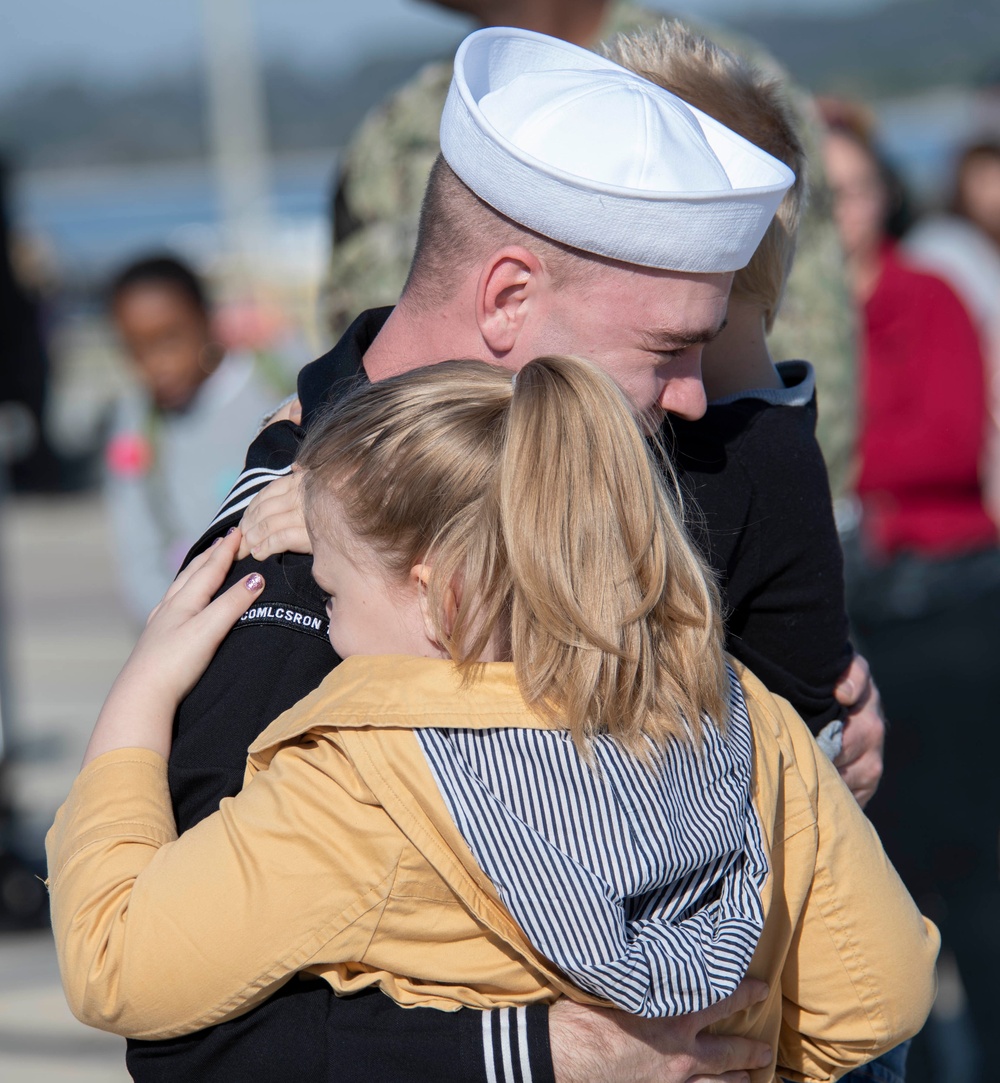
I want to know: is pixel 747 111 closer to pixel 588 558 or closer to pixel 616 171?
pixel 616 171

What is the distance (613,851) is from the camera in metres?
1.34

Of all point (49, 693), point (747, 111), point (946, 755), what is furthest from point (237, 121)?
point (747, 111)

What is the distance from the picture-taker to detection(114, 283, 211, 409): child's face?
4934 mm

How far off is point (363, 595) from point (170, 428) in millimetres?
3497

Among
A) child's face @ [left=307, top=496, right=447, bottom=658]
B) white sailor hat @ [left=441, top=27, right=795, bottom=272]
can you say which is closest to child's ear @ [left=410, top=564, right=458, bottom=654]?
child's face @ [left=307, top=496, right=447, bottom=658]

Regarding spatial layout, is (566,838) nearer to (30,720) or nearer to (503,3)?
(503,3)

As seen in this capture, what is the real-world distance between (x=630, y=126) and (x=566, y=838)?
0.76 meters

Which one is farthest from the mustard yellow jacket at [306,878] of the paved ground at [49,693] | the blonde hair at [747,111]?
the paved ground at [49,693]

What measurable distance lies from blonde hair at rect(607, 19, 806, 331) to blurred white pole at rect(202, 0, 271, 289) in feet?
77.0

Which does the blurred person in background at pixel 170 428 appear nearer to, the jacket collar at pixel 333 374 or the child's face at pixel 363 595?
the jacket collar at pixel 333 374

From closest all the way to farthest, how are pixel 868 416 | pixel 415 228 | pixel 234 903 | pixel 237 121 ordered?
pixel 234 903 → pixel 415 228 → pixel 868 416 → pixel 237 121

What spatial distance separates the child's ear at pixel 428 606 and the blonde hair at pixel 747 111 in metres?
0.62

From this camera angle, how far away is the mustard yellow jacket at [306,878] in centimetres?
134

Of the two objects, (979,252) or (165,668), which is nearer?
(165,668)
